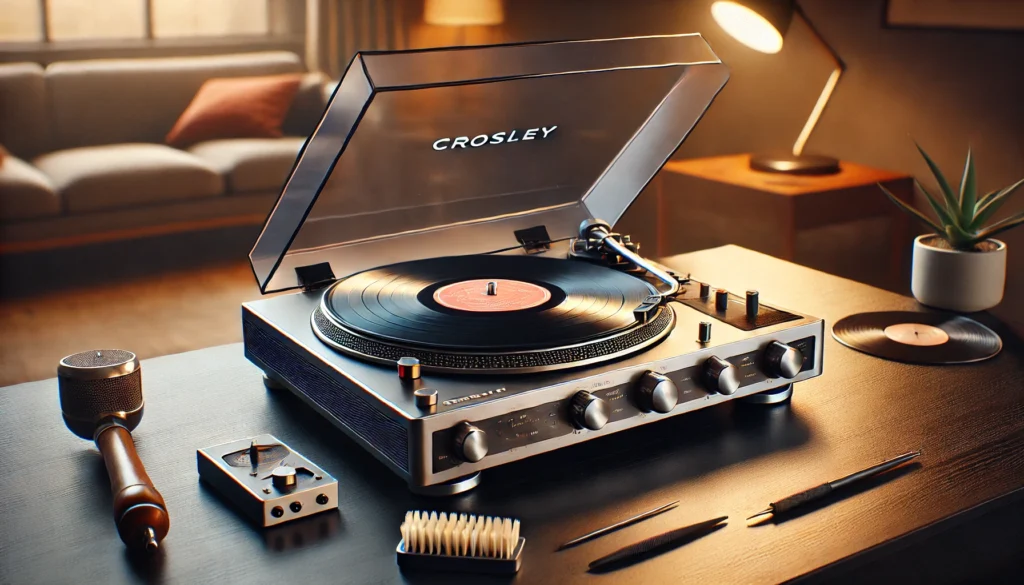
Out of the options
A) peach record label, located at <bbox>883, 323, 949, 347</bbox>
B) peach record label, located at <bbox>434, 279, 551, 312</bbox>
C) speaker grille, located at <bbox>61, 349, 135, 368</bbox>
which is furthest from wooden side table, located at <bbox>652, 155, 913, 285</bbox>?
speaker grille, located at <bbox>61, 349, 135, 368</bbox>

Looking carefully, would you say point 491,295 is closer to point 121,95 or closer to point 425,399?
point 425,399

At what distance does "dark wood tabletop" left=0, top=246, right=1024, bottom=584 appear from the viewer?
89cm

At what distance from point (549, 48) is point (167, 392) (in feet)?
2.08

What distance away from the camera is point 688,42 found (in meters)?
1.39

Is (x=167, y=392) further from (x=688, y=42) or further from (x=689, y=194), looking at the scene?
(x=689, y=194)

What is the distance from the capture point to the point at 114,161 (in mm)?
3832

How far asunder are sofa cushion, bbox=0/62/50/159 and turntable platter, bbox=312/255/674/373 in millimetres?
3078

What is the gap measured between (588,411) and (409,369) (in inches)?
7.1

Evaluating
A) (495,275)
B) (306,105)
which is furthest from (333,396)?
(306,105)

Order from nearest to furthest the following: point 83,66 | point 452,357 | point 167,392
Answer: point 452,357 < point 167,392 < point 83,66

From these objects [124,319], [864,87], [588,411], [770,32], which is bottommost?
[124,319]

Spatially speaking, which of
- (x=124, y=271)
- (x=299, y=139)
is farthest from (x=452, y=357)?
(x=299, y=139)

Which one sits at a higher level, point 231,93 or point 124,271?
point 231,93

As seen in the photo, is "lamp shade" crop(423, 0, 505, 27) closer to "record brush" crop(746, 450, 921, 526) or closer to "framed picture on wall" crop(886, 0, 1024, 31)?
"framed picture on wall" crop(886, 0, 1024, 31)
